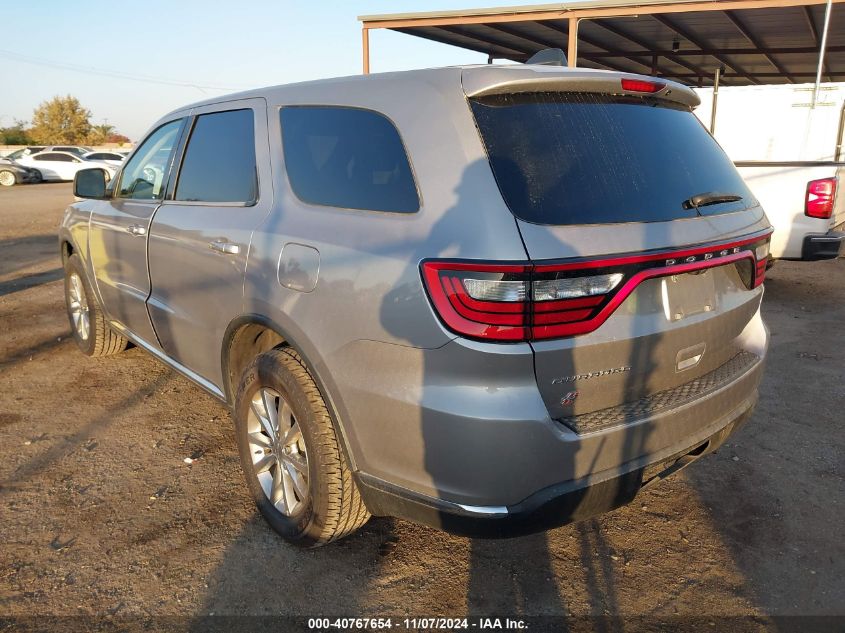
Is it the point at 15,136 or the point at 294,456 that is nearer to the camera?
the point at 294,456

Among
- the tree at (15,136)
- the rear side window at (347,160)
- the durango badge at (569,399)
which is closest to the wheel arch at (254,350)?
the rear side window at (347,160)

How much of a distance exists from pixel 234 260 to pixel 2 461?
189 centimetres

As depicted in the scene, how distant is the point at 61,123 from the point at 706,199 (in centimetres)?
6862

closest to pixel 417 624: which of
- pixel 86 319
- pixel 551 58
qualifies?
pixel 551 58

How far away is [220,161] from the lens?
126 inches

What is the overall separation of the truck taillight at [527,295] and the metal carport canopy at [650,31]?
9.70 meters

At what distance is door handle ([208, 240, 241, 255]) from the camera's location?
279cm

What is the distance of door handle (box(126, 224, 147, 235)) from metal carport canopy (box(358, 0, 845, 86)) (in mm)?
8654

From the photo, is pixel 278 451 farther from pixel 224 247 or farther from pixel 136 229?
pixel 136 229

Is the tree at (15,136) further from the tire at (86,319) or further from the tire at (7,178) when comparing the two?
the tire at (86,319)

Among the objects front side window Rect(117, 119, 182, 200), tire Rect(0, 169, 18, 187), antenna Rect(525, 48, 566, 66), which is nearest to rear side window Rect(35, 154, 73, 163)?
tire Rect(0, 169, 18, 187)

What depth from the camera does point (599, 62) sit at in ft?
59.1

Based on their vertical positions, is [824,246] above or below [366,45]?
below

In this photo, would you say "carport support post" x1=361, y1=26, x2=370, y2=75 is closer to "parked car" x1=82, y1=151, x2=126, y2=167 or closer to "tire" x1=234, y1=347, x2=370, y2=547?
"tire" x1=234, y1=347, x2=370, y2=547
